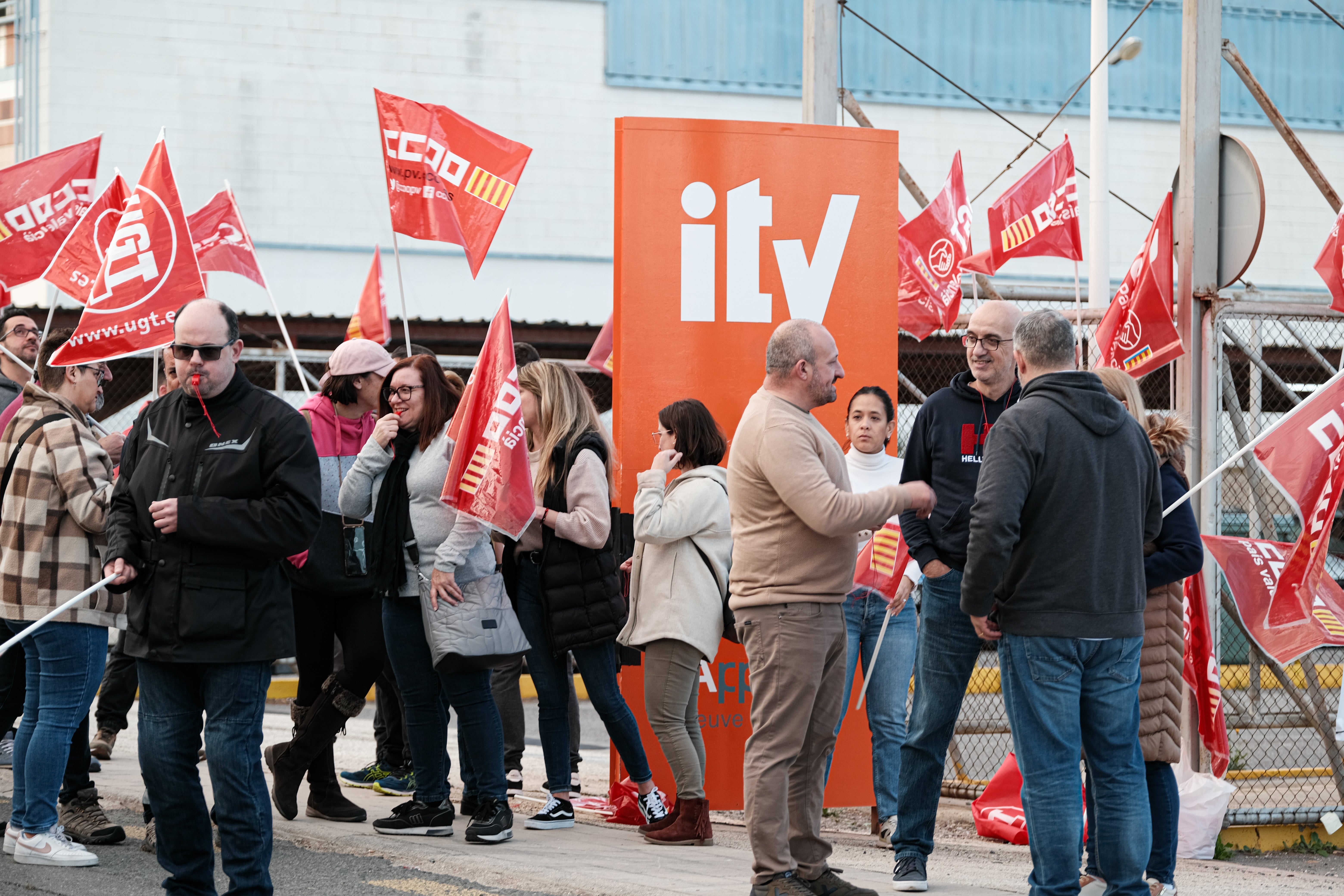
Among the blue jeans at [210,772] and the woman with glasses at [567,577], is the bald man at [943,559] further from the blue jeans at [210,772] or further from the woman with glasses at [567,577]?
the blue jeans at [210,772]

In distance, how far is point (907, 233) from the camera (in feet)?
31.9

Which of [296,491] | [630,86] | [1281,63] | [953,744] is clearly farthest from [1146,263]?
[1281,63]

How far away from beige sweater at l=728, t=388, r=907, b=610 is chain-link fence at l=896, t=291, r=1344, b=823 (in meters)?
1.37

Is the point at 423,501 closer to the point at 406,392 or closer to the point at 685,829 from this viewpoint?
the point at 406,392

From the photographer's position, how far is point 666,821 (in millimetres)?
6398

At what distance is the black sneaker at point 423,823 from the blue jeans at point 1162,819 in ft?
8.79

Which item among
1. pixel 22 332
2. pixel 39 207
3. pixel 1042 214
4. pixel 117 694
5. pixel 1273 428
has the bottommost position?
pixel 117 694

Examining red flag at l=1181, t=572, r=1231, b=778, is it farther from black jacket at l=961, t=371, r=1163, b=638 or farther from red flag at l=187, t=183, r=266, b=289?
red flag at l=187, t=183, r=266, b=289

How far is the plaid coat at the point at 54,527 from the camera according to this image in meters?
5.72

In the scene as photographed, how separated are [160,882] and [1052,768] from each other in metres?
3.16

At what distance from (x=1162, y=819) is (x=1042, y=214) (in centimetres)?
527

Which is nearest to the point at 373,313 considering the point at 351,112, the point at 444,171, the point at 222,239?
the point at 222,239

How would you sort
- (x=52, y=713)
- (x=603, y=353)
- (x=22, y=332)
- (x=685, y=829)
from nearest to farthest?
(x=52, y=713) → (x=685, y=829) → (x=22, y=332) → (x=603, y=353)

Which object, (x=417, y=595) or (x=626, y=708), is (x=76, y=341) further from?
(x=626, y=708)
